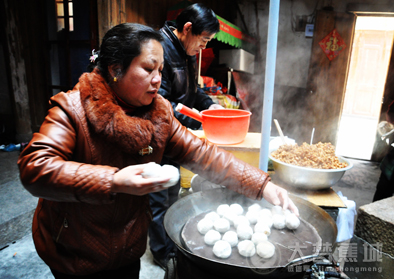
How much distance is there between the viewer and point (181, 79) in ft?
8.95

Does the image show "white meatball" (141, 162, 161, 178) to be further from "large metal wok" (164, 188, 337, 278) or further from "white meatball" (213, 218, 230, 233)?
"white meatball" (213, 218, 230, 233)

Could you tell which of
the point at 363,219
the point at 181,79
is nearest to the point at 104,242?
the point at 181,79

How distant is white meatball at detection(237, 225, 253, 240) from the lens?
1.63 meters

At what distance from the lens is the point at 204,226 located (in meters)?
1.67

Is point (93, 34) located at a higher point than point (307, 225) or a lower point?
higher

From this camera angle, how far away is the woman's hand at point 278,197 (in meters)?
1.69

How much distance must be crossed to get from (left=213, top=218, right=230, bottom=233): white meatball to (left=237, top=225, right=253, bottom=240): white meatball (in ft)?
0.26

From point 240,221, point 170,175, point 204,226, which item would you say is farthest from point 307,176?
point 170,175

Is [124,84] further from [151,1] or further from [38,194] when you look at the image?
[151,1]

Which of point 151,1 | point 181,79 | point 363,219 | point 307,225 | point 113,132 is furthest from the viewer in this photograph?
point 151,1

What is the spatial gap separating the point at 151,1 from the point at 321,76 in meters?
4.90

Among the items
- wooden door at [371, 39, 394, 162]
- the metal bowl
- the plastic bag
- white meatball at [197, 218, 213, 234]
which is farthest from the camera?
wooden door at [371, 39, 394, 162]

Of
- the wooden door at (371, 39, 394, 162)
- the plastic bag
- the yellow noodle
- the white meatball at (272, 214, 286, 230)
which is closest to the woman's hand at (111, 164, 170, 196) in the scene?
the white meatball at (272, 214, 286, 230)

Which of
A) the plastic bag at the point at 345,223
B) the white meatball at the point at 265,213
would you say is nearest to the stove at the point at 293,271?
the white meatball at the point at 265,213
